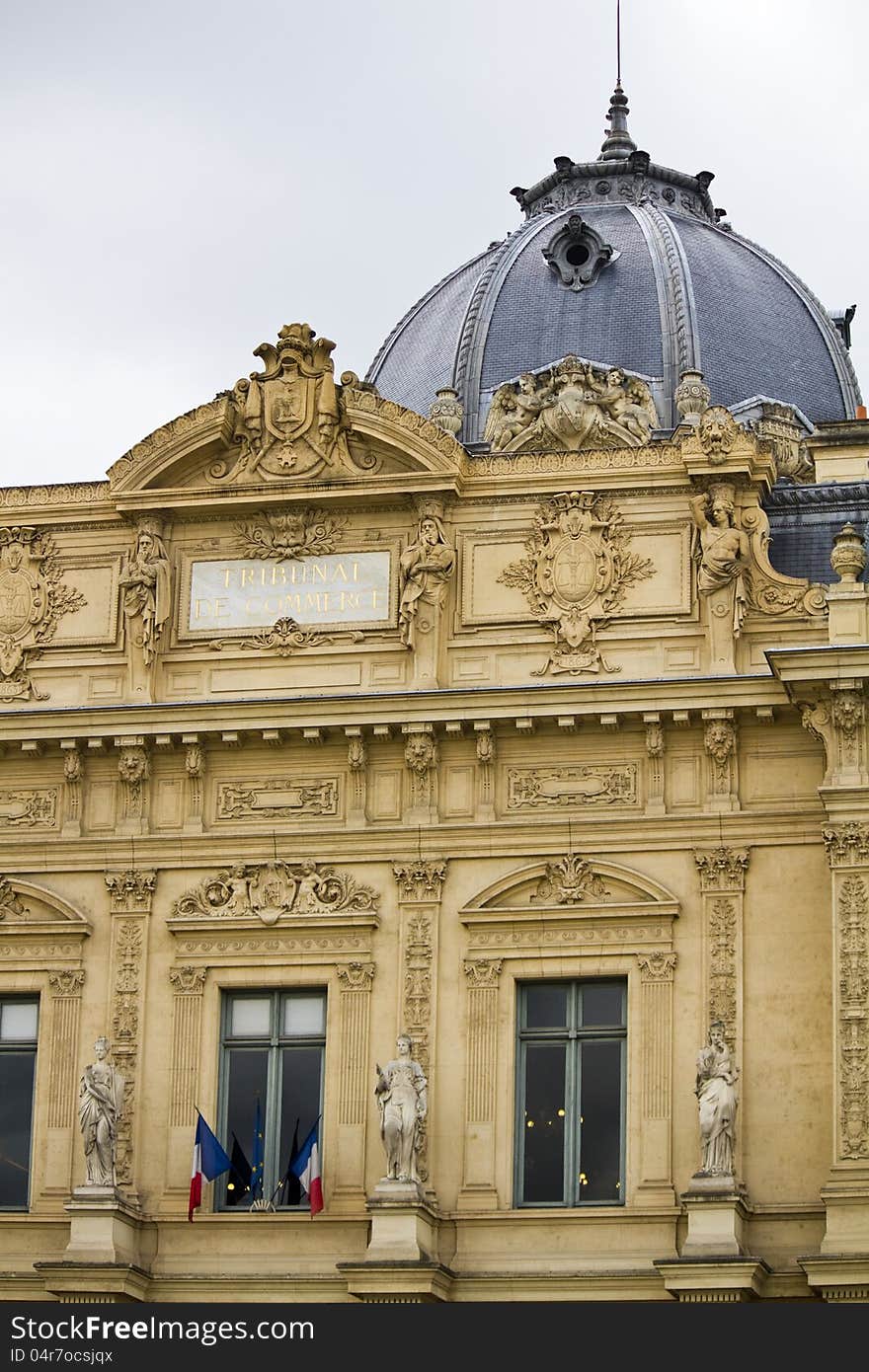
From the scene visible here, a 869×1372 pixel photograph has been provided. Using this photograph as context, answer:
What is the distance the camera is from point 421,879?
3375cm

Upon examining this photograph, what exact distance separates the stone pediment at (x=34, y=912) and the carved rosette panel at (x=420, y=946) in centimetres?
358

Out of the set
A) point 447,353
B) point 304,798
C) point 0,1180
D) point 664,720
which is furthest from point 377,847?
point 447,353

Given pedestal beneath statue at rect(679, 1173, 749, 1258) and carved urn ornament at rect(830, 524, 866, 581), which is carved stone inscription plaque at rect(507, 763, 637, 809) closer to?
carved urn ornament at rect(830, 524, 866, 581)

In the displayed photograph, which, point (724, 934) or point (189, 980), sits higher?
point (724, 934)

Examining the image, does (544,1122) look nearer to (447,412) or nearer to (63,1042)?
(63,1042)

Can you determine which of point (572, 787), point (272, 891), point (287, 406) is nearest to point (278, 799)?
point (272, 891)

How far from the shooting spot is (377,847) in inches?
1337

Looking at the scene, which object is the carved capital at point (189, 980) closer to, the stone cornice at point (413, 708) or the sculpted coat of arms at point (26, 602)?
the stone cornice at point (413, 708)

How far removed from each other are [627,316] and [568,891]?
13.6 metres

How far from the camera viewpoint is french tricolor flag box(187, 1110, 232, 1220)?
1297 inches

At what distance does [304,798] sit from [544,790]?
2.66 m

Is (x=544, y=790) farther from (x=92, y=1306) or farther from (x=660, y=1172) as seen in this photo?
(x=92, y=1306)

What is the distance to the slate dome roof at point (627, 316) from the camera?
145ft

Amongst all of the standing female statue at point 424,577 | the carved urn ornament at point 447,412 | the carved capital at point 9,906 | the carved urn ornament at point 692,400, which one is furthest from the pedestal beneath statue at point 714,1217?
the carved urn ornament at point 447,412
